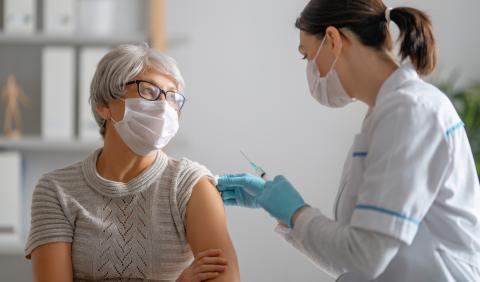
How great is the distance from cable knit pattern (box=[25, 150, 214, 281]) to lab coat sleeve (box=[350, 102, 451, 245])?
2.02 ft

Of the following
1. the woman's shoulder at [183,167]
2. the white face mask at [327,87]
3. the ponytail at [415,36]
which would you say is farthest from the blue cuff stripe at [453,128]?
the woman's shoulder at [183,167]

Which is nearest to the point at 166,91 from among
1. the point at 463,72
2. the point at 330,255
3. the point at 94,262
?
the point at 94,262

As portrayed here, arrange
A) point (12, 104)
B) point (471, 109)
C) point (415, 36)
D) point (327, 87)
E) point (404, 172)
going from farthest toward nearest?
point (12, 104)
point (471, 109)
point (327, 87)
point (415, 36)
point (404, 172)

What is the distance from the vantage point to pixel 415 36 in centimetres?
141

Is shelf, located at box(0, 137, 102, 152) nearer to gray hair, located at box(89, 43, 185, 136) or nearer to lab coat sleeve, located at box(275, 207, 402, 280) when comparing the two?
gray hair, located at box(89, 43, 185, 136)

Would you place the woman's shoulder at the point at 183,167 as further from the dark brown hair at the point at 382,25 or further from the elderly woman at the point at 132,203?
the dark brown hair at the point at 382,25

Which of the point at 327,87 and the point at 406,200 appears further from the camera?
the point at 327,87

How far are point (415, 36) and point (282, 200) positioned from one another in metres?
0.44

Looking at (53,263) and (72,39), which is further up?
(72,39)

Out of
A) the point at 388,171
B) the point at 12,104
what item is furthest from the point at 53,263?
the point at 12,104

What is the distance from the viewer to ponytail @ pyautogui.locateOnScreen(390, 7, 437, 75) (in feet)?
4.65

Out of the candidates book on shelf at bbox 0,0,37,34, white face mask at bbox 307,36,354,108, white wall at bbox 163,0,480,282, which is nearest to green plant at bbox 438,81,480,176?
white wall at bbox 163,0,480,282

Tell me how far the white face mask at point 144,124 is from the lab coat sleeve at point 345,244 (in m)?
0.57

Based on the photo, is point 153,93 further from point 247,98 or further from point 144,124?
point 247,98
